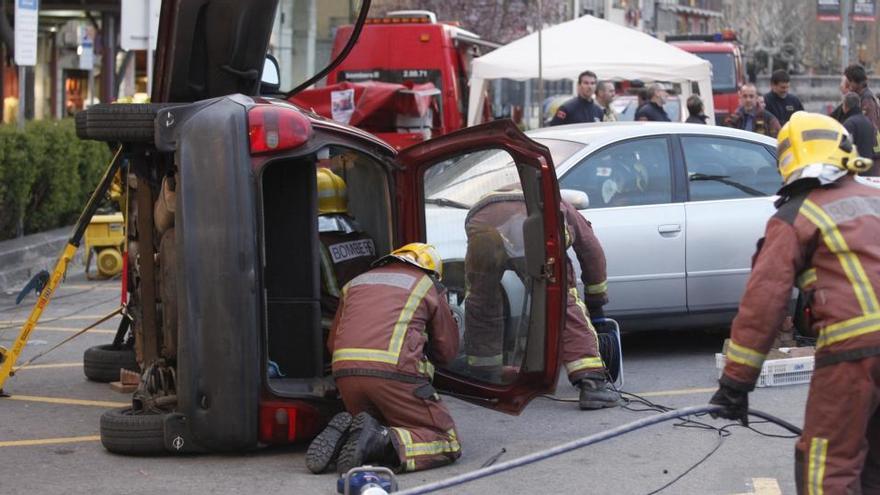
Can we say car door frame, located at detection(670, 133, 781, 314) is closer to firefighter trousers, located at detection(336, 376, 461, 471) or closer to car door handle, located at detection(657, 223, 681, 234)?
car door handle, located at detection(657, 223, 681, 234)

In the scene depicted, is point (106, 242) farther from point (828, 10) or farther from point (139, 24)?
point (828, 10)

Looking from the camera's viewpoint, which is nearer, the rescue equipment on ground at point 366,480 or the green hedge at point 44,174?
the rescue equipment on ground at point 366,480

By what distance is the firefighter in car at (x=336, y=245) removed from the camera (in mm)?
8008

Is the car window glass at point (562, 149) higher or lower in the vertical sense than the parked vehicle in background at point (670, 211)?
higher

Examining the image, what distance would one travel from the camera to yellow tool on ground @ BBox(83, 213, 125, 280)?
45.6 ft

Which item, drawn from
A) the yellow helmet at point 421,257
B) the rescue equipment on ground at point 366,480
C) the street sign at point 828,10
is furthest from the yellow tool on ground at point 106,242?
the street sign at point 828,10

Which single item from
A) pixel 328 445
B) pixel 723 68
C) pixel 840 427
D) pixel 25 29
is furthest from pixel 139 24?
pixel 723 68

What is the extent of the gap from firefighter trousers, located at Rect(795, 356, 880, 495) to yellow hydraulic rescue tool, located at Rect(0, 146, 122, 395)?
4047mm

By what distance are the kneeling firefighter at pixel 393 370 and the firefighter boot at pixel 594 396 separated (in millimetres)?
1475

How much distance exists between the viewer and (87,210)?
7.68 meters

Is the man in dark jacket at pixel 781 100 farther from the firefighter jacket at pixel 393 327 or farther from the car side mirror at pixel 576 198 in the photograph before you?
the firefighter jacket at pixel 393 327

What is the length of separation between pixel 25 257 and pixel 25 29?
2.54m

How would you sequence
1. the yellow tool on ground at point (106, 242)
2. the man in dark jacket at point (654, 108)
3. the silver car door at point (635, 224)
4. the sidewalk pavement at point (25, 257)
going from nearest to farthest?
the silver car door at point (635, 224), the sidewalk pavement at point (25, 257), the yellow tool on ground at point (106, 242), the man in dark jacket at point (654, 108)

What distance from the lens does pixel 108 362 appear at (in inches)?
357
